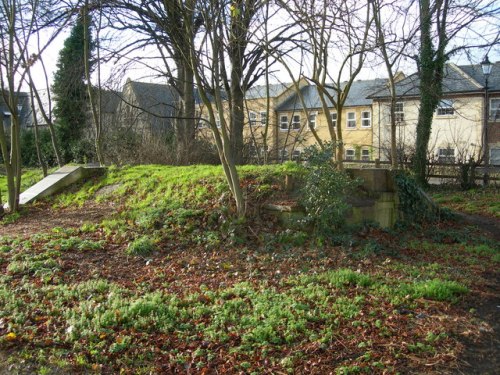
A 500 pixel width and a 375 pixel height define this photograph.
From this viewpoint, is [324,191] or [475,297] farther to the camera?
[324,191]

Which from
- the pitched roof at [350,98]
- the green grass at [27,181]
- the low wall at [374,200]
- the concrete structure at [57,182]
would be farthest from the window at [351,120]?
the low wall at [374,200]

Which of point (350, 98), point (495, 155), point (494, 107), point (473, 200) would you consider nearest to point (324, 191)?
point (473, 200)

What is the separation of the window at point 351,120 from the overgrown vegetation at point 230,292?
31438 millimetres

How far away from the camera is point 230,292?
18.7 feet

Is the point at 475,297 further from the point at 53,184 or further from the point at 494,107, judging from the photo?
the point at 494,107

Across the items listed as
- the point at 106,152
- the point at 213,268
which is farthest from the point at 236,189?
the point at 106,152

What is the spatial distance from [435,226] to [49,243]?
7228mm

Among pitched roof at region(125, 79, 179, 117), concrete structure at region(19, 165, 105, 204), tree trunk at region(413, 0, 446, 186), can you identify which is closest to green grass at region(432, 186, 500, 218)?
tree trunk at region(413, 0, 446, 186)

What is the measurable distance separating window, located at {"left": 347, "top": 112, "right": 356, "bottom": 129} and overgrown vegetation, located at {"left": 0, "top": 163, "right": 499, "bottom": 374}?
31.4 meters

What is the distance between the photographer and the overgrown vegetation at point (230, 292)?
4203 millimetres

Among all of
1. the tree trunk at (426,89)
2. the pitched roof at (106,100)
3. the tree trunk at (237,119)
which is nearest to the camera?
the tree trunk at (237,119)

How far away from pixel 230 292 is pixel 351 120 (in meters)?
36.4

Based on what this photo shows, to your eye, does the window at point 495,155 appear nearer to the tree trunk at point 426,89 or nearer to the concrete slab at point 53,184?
the tree trunk at point 426,89

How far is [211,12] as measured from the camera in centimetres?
833
